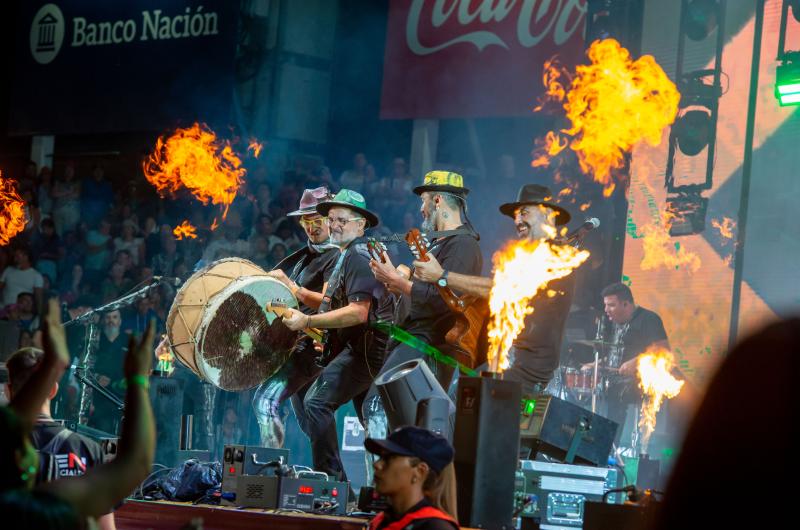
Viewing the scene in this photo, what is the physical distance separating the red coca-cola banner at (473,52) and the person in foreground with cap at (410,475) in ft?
26.0

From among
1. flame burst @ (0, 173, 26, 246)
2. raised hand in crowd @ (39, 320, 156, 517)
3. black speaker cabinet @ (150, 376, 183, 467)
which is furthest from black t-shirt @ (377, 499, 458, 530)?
flame burst @ (0, 173, 26, 246)

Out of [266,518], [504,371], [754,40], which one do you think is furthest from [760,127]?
[266,518]

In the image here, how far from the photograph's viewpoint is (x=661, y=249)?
10.4 meters

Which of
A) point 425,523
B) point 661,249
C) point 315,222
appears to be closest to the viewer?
point 425,523

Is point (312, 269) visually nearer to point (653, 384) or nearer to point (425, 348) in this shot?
point (425, 348)

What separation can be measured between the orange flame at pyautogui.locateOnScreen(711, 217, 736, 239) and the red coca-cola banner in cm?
249

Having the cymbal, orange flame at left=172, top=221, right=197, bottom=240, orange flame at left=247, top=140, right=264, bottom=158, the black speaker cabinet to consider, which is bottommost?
the black speaker cabinet

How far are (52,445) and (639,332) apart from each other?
7054mm

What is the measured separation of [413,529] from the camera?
3895 mm

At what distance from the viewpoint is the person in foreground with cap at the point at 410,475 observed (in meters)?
3.98

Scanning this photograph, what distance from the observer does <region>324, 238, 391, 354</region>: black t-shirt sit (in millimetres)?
7461

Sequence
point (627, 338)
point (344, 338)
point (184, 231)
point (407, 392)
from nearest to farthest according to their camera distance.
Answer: point (407, 392)
point (344, 338)
point (627, 338)
point (184, 231)

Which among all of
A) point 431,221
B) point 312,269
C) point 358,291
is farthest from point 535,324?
point 312,269

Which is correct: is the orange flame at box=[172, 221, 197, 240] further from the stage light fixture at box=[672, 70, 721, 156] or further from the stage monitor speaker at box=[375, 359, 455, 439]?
the stage monitor speaker at box=[375, 359, 455, 439]
